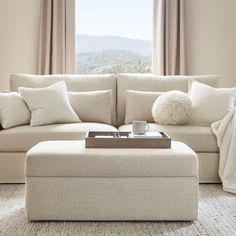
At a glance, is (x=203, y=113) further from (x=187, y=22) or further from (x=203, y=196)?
(x=187, y=22)

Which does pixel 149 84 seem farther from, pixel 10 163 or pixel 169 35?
pixel 10 163

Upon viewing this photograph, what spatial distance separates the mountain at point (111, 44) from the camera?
5830mm

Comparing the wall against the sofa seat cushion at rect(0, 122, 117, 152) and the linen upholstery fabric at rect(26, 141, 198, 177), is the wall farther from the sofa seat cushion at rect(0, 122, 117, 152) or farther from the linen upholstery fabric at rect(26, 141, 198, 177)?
the linen upholstery fabric at rect(26, 141, 198, 177)

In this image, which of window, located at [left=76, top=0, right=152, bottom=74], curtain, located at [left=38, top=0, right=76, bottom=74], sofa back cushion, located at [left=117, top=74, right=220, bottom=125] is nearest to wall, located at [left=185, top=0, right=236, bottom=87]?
window, located at [left=76, top=0, right=152, bottom=74]

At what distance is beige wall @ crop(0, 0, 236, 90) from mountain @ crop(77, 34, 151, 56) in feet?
2.07

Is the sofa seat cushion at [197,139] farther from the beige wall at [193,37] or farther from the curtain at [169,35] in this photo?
the beige wall at [193,37]

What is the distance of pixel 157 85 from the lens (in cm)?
436

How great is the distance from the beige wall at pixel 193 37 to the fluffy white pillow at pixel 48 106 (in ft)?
5.28

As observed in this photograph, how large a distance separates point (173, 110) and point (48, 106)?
1.13 metres

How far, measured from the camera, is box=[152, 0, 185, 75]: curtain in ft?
17.7

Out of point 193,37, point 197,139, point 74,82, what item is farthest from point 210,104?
point 193,37

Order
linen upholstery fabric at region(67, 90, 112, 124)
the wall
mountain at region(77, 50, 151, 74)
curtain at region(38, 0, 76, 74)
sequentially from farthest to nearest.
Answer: mountain at region(77, 50, 151, 74)
the wall
curtain at region(38, 0, 76, 74)
linen upholstery fabric at region(67, 90, 112, 124)

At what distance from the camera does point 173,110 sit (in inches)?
151

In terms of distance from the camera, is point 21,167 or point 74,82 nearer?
point 21,167
